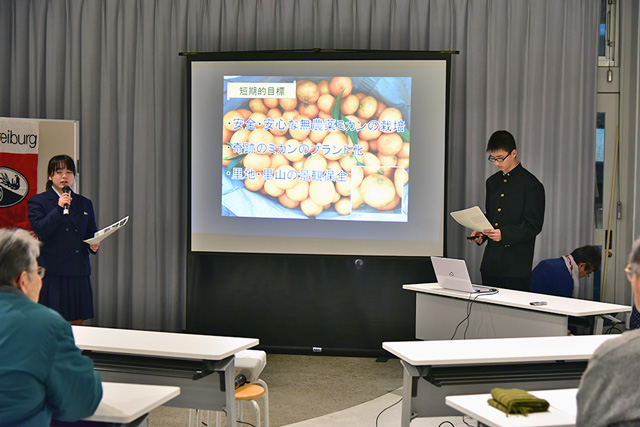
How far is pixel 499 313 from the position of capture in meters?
4.04

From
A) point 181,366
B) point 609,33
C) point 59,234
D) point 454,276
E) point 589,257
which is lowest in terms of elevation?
point 181,366

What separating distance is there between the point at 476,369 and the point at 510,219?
2.15 metres

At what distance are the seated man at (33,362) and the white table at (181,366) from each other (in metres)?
0.77

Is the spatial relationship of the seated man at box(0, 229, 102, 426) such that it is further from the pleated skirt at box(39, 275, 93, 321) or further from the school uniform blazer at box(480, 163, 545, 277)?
the school uniform blazer at box(480, 163, 545, 277)

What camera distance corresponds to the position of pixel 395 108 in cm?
533

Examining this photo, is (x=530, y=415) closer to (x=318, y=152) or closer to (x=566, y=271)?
(x=566, y=271)

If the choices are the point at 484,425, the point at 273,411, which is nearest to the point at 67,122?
the point at 273,411

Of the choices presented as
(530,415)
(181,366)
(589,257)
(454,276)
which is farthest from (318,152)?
(530,415)

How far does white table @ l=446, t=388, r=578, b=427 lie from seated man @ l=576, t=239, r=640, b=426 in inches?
7.7

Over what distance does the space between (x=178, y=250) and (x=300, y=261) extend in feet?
3.95

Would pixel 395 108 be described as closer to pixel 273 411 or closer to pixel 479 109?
pixel 479 109

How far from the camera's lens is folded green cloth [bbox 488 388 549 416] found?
1989 millimetres

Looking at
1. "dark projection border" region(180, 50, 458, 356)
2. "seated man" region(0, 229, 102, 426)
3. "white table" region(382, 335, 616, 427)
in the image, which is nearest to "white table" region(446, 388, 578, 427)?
"white table" region(382, 335, 616, 427)

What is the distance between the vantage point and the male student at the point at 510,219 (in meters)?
4.57
